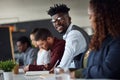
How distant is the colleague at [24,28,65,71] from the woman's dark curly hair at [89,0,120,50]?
3.63 feet

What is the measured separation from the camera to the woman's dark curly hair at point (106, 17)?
1519mm

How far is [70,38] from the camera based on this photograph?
2.38 meters

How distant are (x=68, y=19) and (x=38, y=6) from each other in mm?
4484

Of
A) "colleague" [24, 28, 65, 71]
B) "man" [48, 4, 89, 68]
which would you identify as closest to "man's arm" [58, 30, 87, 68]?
"man" [48, 4, 89, 68]

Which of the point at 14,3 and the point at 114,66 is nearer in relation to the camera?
the point at 114,66

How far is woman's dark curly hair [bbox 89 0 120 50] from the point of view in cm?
152

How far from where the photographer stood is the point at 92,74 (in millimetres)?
1496

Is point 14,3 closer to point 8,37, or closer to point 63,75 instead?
point 8,37

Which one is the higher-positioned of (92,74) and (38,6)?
(38,6)

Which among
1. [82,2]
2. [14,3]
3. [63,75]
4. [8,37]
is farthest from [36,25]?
[63,75]

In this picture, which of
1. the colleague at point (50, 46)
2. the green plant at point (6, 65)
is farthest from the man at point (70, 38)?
the green plant at point (6, 65)

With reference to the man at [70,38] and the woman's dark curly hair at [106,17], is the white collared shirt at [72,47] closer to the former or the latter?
the man at [70,38]

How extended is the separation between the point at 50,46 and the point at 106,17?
1358 mm

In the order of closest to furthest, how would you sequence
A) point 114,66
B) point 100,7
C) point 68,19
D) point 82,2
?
point 114,66 < point 100,7 < point 68,19 < point 82,2
